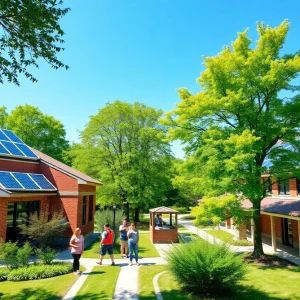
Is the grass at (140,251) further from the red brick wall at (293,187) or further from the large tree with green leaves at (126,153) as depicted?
the large tree with green leaves at (126,153)

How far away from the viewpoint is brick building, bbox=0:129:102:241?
52.7 ft

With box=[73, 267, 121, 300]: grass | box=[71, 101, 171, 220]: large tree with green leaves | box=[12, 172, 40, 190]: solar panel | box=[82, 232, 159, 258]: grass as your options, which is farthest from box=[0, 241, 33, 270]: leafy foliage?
box=[71, 101, 171, 220]: large tree with green leaves

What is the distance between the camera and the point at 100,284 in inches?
386

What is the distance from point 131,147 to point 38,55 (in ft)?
Answer: 73.3

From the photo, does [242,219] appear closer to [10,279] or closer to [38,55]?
[10,279]

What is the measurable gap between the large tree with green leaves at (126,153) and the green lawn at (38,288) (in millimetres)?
18696

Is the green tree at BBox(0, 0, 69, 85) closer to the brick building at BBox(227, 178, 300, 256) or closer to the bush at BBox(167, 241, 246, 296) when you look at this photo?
the bush at BBox(167, 241, 246, 296)

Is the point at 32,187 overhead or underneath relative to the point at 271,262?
overhead

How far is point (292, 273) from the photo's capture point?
1189cm

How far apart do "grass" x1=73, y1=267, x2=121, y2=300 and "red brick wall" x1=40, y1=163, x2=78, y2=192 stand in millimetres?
7669

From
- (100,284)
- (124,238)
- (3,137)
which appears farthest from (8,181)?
(100,284)

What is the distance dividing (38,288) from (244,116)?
11.7 meters

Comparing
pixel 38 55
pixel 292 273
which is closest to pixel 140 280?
pixel 292 273

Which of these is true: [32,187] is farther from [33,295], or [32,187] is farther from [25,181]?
[33,295]
